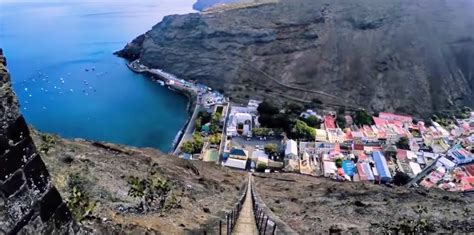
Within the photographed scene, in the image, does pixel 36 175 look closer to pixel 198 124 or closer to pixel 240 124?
pixel 240 124

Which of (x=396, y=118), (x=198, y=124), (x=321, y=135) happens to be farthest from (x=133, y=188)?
(x=396, y=118)

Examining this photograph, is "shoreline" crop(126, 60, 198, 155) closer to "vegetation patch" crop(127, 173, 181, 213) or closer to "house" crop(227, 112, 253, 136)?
"house" crop(227, 112, 253, 136)

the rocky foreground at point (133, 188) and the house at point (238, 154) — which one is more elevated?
the rocky foreground at point (133, 188)

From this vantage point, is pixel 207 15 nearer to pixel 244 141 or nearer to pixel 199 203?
pixel 244 141

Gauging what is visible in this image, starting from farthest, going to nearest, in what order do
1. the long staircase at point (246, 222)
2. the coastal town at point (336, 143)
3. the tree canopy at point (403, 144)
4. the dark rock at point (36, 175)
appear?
the tree canopy at point (403, 144), the coastal town at point (336, 143), the long staircase at point (246, 222), the dark rock at point (36, 175)

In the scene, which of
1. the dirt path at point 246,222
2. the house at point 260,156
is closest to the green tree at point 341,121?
the house at point 260,156

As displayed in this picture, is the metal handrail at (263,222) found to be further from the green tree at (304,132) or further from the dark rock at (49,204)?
the green tree at (304,132)

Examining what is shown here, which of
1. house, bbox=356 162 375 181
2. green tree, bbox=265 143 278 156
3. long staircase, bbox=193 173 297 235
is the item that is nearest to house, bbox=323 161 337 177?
house, bbox=356 162 375 181
